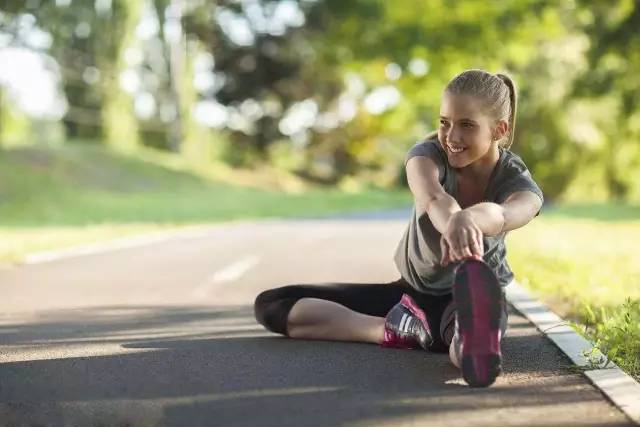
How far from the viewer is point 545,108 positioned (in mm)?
40156

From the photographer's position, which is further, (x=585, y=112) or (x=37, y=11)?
(x=585, y=112)

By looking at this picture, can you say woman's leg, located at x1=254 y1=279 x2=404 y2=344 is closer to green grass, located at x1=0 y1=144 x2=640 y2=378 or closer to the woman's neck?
the woman's neck

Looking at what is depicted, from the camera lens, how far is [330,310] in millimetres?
5652

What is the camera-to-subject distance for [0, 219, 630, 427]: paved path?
12.8 feet

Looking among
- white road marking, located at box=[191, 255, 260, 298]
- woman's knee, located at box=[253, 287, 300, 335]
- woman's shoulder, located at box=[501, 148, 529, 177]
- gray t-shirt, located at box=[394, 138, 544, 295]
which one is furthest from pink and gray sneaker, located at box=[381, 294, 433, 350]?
white road marking, located at box=[191, 255, 260, 298]

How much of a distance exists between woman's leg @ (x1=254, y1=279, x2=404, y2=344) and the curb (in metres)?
1.05


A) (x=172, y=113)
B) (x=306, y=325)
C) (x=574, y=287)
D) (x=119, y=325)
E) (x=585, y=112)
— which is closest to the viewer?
(x=306, y=325)

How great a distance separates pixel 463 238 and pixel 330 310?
1.70 m

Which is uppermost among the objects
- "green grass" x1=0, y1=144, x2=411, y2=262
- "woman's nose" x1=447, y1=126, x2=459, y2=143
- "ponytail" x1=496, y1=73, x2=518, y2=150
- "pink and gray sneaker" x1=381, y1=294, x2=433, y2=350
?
"green grass" x1=0, y1=144, x2=411, y2=262

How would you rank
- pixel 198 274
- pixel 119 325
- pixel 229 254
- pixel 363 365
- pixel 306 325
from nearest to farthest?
1. pixel 363 365
2. pixel 306 325
3. pixel 119 325
4. pixel 198 274
5. pixel 229 254

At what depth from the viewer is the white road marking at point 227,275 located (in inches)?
362

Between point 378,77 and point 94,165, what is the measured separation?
41.2 feet

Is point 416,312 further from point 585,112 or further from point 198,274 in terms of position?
point 585,112

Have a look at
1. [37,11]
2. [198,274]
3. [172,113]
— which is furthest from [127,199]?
→ [198,274]
